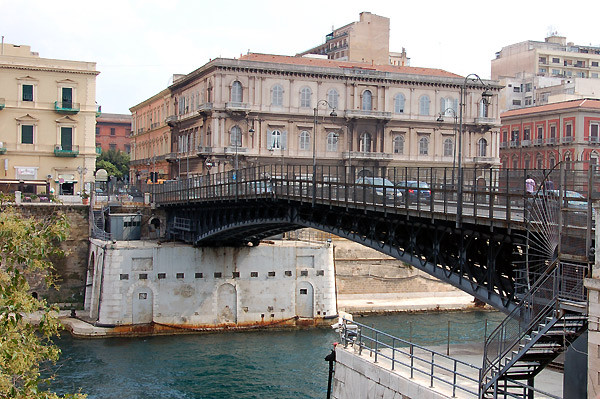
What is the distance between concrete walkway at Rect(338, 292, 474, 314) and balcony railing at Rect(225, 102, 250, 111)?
22.5 meters

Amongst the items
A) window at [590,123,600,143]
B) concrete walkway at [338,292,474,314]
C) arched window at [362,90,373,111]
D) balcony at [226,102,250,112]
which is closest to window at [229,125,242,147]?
balcony at [226,102,250,112]

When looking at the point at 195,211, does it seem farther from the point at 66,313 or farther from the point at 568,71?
the point at 568,71

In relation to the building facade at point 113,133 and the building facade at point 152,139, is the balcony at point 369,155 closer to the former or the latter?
the building facade at point 152,139

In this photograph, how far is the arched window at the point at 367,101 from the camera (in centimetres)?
8238

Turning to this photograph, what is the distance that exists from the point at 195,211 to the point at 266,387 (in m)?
18.4

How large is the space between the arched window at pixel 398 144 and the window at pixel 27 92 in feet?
115

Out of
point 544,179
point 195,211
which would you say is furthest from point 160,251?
point 544,179

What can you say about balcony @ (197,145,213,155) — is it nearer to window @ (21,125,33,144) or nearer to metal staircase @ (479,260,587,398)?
window @ (21,125,33,144)

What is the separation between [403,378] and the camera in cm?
2272

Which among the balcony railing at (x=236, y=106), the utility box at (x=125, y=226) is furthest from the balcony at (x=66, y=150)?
the balcony railing at (x=236, y=106)

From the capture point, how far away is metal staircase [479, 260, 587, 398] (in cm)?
1800

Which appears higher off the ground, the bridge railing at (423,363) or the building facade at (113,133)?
the building facade at (113,133)

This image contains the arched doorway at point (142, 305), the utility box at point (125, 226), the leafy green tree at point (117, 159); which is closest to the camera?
the arched doorway at point (142, 305)

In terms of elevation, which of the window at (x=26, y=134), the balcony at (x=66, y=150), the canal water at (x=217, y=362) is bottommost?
the canal water at (x=217, y=362)
